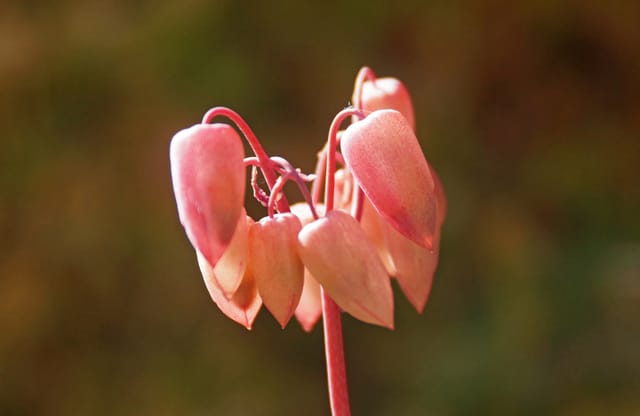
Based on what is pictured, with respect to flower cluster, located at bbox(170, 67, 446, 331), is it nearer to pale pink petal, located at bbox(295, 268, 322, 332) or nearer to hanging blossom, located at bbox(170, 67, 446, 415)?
hanging blossom, located at bbox(170, 67, 446, 415)

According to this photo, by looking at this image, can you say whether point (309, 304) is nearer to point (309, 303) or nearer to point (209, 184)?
point (309, 303)

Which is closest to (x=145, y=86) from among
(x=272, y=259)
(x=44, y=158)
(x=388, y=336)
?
(x=44, y=158)

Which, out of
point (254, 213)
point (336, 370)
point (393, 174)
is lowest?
point (254, 213)

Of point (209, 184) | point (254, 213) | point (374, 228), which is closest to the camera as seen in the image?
point (209, 184)

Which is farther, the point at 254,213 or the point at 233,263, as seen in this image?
the point at 254,213

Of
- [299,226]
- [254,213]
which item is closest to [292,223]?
[299,226]

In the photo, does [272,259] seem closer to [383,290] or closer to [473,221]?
[383,290]

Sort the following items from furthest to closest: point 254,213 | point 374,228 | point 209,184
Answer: point 254,213
point 374,228
point 209,184
